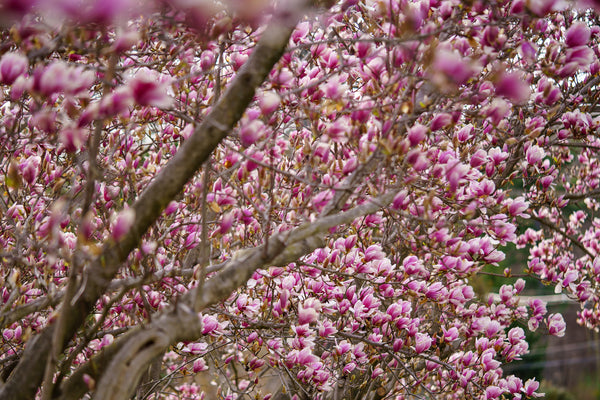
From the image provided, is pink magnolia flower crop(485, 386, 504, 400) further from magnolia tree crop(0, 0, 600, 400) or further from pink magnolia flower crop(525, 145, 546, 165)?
pink magnolia flower crop(525, 145, 546, 165)

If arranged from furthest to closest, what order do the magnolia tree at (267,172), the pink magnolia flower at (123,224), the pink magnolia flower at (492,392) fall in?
the pink magnolia flower at (492,392)
the magnolia tree at (267,172)
the pink magnolia flower at (123,224)

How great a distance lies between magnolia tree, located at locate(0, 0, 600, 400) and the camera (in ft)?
5.77

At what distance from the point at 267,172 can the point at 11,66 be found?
1185 millimetres

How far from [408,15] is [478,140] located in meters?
2.13

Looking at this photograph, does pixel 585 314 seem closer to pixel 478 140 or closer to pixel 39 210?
pixel 478 140

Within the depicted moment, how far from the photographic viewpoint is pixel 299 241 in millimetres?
2010

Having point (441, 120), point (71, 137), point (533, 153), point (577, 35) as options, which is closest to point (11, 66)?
point (71, 137)

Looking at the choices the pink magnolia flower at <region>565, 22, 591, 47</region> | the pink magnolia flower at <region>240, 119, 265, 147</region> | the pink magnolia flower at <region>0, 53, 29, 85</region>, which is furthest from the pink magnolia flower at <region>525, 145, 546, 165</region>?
the pink magnolia flower at <region>0, 53, 29, 85</region>

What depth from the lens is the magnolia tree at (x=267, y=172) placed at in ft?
5.77

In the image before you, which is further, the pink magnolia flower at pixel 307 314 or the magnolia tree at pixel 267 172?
the pink magnolia flower at pixel 307 314

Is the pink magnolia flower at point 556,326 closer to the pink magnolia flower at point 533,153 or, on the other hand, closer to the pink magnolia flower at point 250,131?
the pink magnolia flower at point 533,153

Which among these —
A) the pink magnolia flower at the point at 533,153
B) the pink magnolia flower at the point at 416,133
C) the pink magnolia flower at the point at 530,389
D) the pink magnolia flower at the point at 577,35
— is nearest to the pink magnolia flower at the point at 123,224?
the pink magnolia flower at the point at 416,133

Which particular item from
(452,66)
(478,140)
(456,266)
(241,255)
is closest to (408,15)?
(452,66)

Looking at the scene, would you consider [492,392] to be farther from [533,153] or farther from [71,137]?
[71,137]
